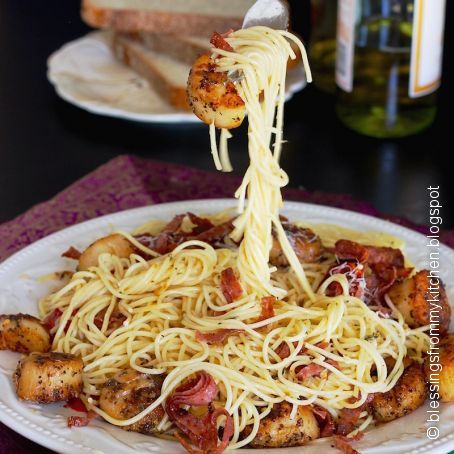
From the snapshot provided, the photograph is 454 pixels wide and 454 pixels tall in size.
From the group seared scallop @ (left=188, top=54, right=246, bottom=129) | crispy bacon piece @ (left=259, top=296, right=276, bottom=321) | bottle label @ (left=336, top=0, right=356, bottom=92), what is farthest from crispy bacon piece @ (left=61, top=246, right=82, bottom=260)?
bottle label @ (left=336, top=0, right=356, bottom=92)

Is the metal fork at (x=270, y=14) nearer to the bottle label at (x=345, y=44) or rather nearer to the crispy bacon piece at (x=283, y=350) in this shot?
the crispy bacon piece at (x=283, y=350)

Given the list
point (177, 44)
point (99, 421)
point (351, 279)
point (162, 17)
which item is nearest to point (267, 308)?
point (351, 279)

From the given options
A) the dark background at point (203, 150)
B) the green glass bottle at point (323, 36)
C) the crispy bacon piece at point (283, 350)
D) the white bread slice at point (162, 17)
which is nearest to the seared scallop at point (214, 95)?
the crispy bacon piece at point (283, 350)

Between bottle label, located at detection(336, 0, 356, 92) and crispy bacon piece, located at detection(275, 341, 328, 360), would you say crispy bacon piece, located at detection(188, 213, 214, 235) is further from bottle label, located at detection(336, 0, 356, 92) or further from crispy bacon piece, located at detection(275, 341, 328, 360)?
bottle label, located at detection(336, 0, 356, 92)

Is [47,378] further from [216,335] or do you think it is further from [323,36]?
[323,36]

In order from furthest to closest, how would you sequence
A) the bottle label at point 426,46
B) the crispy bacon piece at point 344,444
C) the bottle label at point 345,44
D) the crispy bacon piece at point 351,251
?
the bottle label at point 345,44 → the bottle label at point 426,46 → the crispy bacon piece at point 351,251 → the crispy bacon piece at point 344,444

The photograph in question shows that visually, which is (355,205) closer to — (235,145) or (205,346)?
(235,145)

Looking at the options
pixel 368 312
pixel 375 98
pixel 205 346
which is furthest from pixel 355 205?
pixel 205 346
